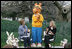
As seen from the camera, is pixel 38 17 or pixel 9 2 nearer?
pixel 38 17

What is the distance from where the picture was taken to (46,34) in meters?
6.03

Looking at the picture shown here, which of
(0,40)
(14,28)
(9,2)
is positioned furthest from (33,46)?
(9,2)

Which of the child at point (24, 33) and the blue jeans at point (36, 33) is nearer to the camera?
the child at point (24, 33)

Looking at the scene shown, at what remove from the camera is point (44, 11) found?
58.4 ft

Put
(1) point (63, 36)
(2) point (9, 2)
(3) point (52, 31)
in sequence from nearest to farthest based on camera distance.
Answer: (3) point (52, 31)
(1) point (63, 36)
(2) point (9, 2)

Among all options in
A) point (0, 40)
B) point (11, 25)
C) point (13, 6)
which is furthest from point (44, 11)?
point (0, 40)

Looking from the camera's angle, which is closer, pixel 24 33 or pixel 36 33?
pixel 24 33

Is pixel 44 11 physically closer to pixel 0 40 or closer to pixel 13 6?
pixel 13 6

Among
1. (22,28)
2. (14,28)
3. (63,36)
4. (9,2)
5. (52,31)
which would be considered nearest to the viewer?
(22,28)

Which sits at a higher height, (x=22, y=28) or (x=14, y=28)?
(x=22, y=28)

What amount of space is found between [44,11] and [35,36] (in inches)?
475

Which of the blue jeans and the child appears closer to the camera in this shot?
the child

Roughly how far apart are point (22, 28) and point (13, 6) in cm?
1218

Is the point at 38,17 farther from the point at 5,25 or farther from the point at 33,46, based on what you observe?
the point at 5,25
